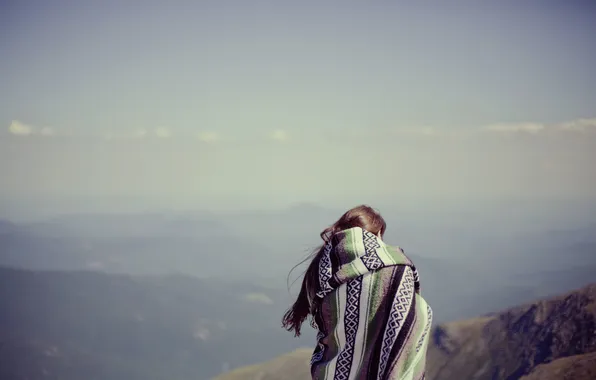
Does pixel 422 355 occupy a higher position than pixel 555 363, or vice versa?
pixel 422 355

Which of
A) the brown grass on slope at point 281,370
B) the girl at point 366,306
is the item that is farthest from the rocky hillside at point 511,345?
the girl at point 366,306

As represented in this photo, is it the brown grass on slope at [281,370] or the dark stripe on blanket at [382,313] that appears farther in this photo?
the brown grass on slope at [281,370]

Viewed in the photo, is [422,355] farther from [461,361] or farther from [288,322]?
[461,361]

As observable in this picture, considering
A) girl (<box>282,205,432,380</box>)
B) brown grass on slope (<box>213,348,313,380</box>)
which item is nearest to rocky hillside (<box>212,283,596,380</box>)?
brown grass on slope (<box>213,348,313,380</box>)

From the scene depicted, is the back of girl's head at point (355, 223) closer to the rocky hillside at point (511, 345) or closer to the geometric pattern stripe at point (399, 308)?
the geometric pattern stripe at point (399, 308)

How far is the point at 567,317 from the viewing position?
167 feet

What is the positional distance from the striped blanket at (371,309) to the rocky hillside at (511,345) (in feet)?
118

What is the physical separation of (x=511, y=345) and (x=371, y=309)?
65.3 meters

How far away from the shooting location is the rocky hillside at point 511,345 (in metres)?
47.0

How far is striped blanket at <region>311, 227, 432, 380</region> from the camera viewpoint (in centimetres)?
352

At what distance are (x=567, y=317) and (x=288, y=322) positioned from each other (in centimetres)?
5554

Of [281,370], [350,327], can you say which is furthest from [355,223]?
[281,370]

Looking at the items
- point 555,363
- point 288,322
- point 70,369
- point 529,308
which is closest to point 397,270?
point 288,322

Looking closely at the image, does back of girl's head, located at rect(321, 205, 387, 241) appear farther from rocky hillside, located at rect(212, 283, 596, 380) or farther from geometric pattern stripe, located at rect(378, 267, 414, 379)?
rocky hillside, located at rect(212, 283, 596, 380)
